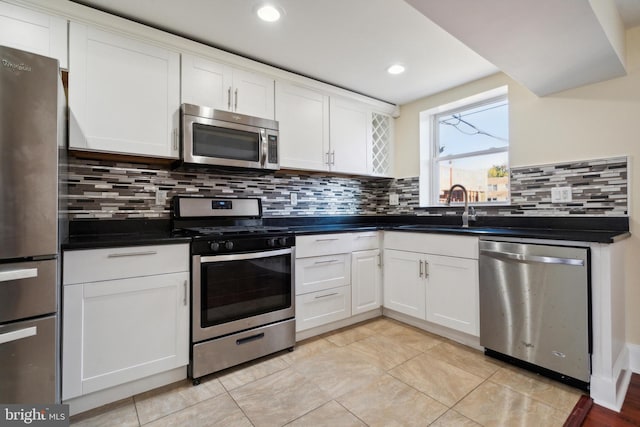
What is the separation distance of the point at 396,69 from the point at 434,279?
180 cm

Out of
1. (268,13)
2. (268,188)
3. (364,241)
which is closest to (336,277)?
(364,241)

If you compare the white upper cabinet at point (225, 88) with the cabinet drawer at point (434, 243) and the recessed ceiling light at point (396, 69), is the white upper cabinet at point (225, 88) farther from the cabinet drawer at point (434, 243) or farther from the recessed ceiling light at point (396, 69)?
the cabinet drawer at point (434, 243)

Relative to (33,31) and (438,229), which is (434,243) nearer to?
(438,229)

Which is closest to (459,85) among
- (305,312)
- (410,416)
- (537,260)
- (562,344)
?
(537,260)

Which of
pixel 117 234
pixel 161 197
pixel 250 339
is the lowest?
pixel 250 339

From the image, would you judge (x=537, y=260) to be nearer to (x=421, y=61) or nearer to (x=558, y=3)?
(x=558, y=3)

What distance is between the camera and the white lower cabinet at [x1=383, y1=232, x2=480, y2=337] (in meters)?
2.22

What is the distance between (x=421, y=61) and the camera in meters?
2.43

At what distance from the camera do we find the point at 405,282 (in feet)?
8.73

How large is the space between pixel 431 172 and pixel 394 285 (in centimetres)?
139

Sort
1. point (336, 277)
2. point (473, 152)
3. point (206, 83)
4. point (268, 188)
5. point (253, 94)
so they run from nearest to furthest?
point (206, 83)
point (253, 94)
point (336, 277)
point (268, 188)
point (473, 152)

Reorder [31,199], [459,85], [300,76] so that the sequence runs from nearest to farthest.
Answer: [31,199] < [300,76] < [459,85]

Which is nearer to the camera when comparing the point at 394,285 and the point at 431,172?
the point at 394,285

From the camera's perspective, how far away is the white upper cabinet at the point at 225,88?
2133 millimetres
